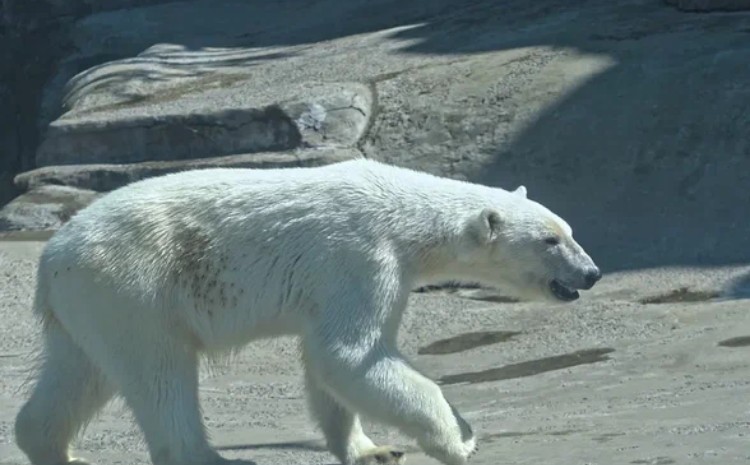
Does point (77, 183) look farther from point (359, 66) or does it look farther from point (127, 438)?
point (127, 438)

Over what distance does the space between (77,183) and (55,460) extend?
18.2 feet

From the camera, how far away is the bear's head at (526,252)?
554cm

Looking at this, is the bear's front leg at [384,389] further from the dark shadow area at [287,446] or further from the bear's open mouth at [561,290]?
the dark shadow area at [287,446]

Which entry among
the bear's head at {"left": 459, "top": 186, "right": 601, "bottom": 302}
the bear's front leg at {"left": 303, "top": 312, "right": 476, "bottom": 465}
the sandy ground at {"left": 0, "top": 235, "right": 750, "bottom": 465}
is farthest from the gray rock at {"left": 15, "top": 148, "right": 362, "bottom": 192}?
the bear's front leg at {"left": 303, "top": 312, "right": 476, "bottom": 465}

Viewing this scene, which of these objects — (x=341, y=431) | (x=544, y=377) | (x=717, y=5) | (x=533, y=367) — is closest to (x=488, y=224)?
(x=341, y=431)

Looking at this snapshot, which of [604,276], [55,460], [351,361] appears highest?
[351,361]

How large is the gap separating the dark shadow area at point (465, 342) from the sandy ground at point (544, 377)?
0.04 ft

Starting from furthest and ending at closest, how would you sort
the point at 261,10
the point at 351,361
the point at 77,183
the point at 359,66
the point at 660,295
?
the point at 261,10 < the point at 359,66 < the point at 77,183 < the point at 660,295 < the point at 351,361

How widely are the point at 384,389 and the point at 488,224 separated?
77 cm

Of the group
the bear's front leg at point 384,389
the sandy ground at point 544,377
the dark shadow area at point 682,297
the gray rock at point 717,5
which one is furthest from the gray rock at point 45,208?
the bear's front leg at point 384,389

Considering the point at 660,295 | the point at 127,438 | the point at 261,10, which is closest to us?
the point at 127,438

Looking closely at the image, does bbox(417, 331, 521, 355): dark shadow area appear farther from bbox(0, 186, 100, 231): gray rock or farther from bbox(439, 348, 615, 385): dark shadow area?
bbox(0, 186, 100, 231): gray rock

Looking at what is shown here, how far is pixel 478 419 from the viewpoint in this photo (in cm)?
655

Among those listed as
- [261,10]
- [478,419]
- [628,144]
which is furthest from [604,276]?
[261,10]
